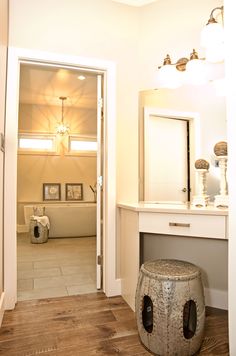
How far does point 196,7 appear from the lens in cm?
230

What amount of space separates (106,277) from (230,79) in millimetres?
1857

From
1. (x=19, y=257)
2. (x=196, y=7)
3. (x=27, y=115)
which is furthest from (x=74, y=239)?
(x=196, y=7)

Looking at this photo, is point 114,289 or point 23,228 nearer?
point 114,289

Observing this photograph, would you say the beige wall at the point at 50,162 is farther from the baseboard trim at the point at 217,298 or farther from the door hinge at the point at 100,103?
the baseboard trim at the point at 217,298

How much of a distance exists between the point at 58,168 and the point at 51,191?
1.78ft

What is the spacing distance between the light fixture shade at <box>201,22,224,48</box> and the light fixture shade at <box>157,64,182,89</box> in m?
0.38

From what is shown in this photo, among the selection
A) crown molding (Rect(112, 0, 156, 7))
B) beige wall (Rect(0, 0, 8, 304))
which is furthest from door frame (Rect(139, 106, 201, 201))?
beige wall (Rect(0, 0, 8, 304))

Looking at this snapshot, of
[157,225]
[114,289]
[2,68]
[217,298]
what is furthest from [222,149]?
[2,68]

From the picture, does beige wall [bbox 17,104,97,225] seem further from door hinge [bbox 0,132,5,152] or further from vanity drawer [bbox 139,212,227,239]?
vanity drawer [bbox 139,212,227,239]

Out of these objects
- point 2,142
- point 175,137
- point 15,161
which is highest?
point 175,137

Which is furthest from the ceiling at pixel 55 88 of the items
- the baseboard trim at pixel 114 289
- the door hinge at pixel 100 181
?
the baseboard trim at pixel 114 289

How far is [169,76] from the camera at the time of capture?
227 centimetres

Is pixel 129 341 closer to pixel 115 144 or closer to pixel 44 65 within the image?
pixel 115 144

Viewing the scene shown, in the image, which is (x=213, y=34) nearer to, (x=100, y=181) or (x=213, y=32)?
(x=213, y=32)
